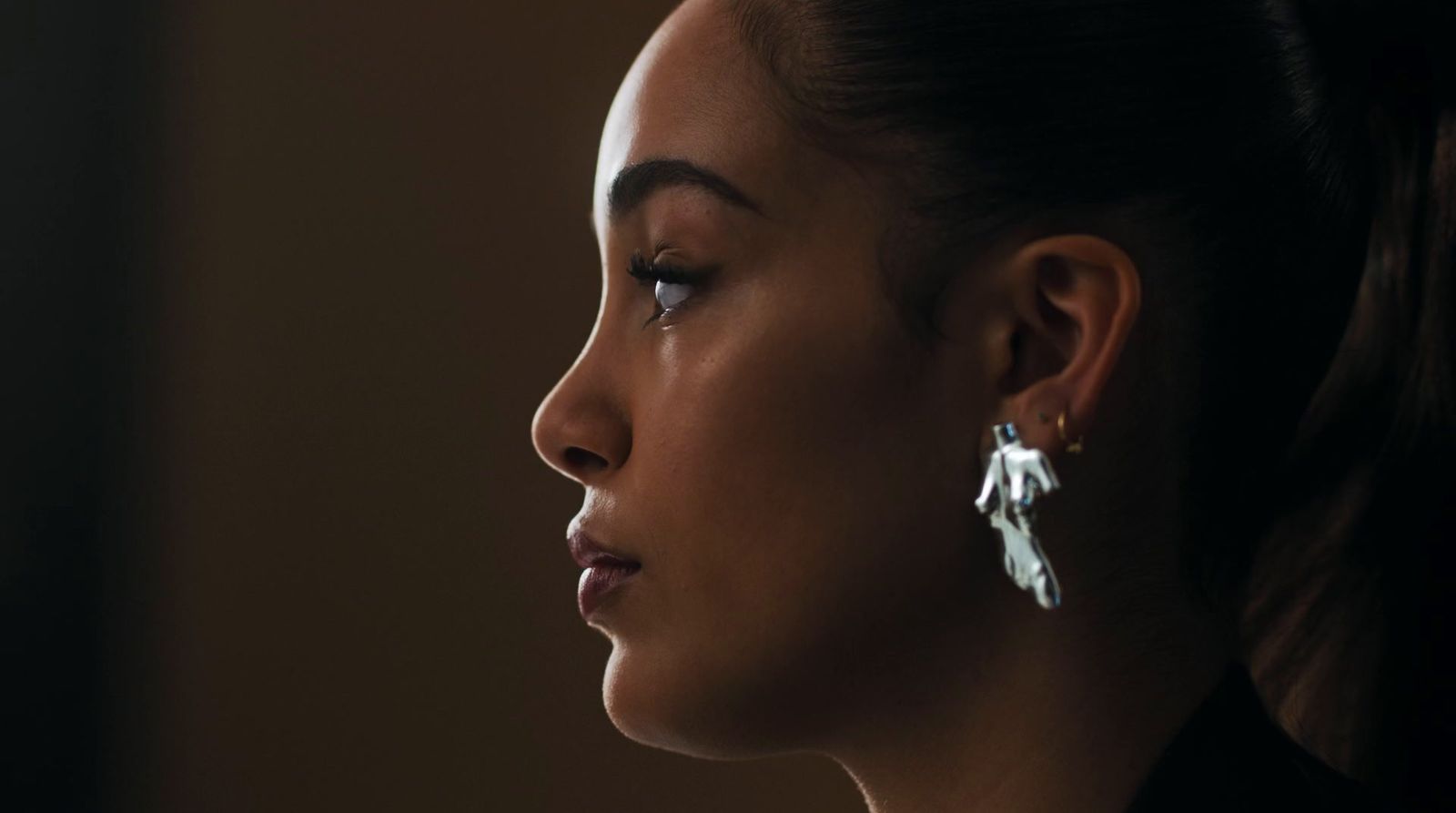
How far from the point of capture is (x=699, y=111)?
854mm

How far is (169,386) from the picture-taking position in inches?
71.1

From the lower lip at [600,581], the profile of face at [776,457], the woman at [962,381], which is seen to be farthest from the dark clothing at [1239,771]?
the lower lip at [600,581]

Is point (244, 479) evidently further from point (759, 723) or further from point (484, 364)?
point (759, 723)

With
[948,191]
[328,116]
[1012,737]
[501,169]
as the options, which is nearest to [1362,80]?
[948,191]

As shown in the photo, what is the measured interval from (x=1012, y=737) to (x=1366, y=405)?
29 cm

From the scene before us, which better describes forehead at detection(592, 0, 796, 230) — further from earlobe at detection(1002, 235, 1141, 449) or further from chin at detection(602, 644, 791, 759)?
chin at detection(602, 644, 791, 759)

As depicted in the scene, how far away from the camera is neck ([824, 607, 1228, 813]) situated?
2.70ft

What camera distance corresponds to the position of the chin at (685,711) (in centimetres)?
83

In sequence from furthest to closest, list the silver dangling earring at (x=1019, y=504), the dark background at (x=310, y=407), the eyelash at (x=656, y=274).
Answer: the dark background at (x=310, y=407), the eyelash at (x=656, y=274), the silver dangling earring at (x=1019, y=504)

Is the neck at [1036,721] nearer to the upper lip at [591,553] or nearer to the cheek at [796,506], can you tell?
the cheek at [796,506]

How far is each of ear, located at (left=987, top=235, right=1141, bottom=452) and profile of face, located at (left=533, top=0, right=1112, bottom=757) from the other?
14 millimetres

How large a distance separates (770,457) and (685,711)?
0.14m

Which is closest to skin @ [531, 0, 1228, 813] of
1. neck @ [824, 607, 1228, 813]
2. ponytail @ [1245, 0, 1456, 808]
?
neck @ [824, 607, 1228, 813]

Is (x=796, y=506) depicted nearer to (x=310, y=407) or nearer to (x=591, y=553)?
(x=591, y=553)
